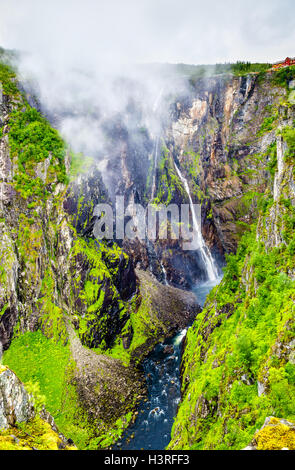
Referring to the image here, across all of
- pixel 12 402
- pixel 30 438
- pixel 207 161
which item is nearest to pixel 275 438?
pixel 30 438

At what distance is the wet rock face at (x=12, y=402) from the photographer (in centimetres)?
1488

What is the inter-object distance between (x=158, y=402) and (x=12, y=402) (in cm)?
3312

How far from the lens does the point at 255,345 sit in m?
20.1

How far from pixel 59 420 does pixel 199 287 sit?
50.8 m

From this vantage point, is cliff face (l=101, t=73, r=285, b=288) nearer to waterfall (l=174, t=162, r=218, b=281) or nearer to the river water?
waterfall (l=174, t=162, r=218, b=281)

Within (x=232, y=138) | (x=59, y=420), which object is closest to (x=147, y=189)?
(x=232, y=138)

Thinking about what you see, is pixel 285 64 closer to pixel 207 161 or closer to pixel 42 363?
pixel 207 161

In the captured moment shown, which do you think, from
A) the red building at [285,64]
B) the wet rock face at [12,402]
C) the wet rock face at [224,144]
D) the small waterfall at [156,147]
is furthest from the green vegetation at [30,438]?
the red building at [285,64]

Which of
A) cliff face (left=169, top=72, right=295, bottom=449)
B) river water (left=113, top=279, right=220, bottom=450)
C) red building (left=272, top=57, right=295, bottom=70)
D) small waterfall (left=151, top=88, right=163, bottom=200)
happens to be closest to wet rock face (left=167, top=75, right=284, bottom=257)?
small waterfall (left=151, top=88, right=163, bottom=200)

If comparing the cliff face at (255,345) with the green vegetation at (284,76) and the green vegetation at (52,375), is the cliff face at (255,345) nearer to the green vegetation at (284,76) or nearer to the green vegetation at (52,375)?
the green vegetation at (52,375)

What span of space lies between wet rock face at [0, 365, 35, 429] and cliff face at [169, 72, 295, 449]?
1245cm

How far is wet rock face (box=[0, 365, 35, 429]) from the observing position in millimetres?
14883
